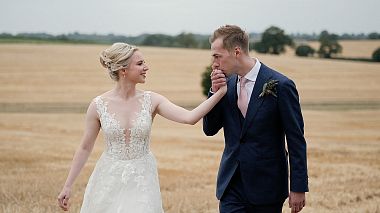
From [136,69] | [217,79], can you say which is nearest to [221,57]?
[217,79]

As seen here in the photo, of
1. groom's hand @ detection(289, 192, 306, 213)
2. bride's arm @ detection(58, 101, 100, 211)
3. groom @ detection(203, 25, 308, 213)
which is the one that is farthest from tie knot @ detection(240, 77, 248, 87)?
bride's arm @ detection(58, 101, 100, 211)

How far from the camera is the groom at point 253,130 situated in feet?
18.8

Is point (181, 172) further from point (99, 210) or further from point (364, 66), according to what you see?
point (364, 66)

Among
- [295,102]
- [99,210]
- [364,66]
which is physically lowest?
[364,66]

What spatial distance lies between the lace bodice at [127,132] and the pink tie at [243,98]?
0.84 m

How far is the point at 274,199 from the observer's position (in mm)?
5949

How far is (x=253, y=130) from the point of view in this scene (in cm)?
577

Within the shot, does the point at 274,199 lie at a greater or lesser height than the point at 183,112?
lesser

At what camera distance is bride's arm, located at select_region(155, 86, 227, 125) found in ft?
19.2

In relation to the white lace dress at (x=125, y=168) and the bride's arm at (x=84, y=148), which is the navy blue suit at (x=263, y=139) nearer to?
the white lace dress at (x=125, y=168)

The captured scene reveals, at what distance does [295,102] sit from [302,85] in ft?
171

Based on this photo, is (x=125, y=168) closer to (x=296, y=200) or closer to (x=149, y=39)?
(x=296, y=200)

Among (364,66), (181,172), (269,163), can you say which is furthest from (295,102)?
(364,66)

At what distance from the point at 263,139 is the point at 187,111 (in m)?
0.75
